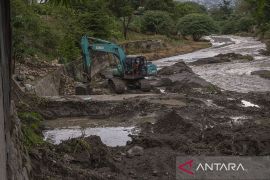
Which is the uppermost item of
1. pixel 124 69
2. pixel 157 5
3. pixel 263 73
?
pixel 157 5

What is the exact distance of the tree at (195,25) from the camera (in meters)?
69.3

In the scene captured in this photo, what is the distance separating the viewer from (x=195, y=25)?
2741 inches

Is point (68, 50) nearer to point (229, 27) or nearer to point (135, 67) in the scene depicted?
point (135, 67)

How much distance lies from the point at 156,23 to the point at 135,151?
174ft

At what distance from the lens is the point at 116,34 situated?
4900 cm

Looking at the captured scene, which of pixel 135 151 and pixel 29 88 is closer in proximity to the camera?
pixel 135 151

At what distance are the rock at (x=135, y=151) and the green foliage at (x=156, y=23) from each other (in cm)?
5168

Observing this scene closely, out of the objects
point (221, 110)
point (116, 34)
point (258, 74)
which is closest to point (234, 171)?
point (221, 110)

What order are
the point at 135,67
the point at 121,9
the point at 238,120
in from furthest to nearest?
the point at 121,9
the point at 135,67
the point at 238,120

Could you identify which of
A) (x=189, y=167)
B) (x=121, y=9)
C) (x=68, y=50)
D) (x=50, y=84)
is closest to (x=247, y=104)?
(x=50, y=84)

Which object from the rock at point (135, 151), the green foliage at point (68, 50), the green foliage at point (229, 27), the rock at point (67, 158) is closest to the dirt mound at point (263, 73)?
the green foliage at point (68, 50)

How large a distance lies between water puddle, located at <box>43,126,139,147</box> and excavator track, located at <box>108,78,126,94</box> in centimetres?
634

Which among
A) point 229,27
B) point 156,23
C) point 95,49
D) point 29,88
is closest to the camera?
point 29,88

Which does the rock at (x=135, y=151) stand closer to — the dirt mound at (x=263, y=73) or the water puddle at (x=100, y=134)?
the water puddle at (x=100, y=134)
